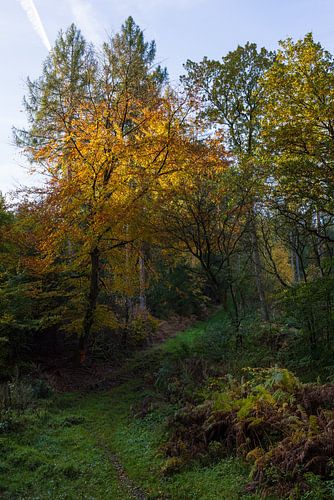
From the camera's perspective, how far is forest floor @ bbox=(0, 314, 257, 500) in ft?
17.3

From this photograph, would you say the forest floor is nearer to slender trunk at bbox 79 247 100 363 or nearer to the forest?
the forest

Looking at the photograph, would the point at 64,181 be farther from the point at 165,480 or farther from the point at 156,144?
the point at 165,480

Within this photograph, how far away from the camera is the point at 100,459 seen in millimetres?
6598

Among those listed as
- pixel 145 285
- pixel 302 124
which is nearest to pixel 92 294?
pixel 145 285

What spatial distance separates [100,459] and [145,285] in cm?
991

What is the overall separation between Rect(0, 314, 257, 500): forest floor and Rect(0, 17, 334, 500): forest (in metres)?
0.04

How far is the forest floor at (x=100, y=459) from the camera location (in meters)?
5.27

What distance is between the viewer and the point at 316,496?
4145mm

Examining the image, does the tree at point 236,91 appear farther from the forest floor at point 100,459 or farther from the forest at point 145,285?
the forest floor at point 100,459

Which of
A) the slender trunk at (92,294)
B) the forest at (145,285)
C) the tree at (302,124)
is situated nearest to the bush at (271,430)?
the forest at (145,285)

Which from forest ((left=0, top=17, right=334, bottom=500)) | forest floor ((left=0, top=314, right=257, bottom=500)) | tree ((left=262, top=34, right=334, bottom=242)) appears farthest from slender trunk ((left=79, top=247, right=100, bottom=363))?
tree ((left=262, top=34, right=334, bottom=242))

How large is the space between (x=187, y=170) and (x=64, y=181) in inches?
151

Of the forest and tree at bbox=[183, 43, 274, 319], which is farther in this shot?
tree at bbox=[183, 43, 274, 319]

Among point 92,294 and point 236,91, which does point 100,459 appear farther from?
point 236,91
